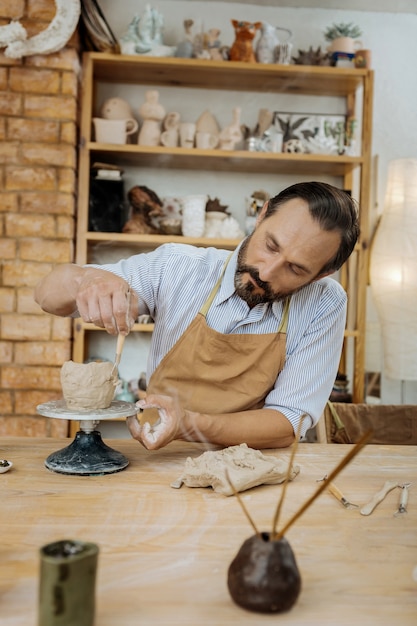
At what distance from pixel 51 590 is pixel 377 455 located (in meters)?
1.08

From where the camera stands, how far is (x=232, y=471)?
1202 mm

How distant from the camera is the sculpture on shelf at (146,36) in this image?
312 centimetres

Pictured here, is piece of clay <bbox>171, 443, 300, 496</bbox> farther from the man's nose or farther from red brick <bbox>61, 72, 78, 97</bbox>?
red brick <bbox>61, 72, 78, 97</bbox>

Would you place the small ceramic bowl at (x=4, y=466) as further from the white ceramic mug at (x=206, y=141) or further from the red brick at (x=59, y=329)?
the white ceramic mug at (x=206, y=141)

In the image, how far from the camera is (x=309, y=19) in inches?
136

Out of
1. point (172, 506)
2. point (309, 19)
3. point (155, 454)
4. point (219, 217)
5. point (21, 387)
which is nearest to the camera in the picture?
point (172, 506)

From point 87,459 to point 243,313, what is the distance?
68 centimetres

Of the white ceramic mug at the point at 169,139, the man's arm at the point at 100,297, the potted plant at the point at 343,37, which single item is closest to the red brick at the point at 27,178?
the white ceramic mug at the point at 169,139

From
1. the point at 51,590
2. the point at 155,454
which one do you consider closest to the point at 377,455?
the point at 155,454

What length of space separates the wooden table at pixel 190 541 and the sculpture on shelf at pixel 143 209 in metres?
1.92

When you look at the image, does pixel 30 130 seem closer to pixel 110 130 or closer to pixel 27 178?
pixel 27 178

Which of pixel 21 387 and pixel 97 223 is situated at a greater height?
pixel 97 223

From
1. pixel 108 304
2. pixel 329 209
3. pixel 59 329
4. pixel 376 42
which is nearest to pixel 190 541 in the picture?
pixel 108 304

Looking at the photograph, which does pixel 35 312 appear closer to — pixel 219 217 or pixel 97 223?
pixel 97 223
